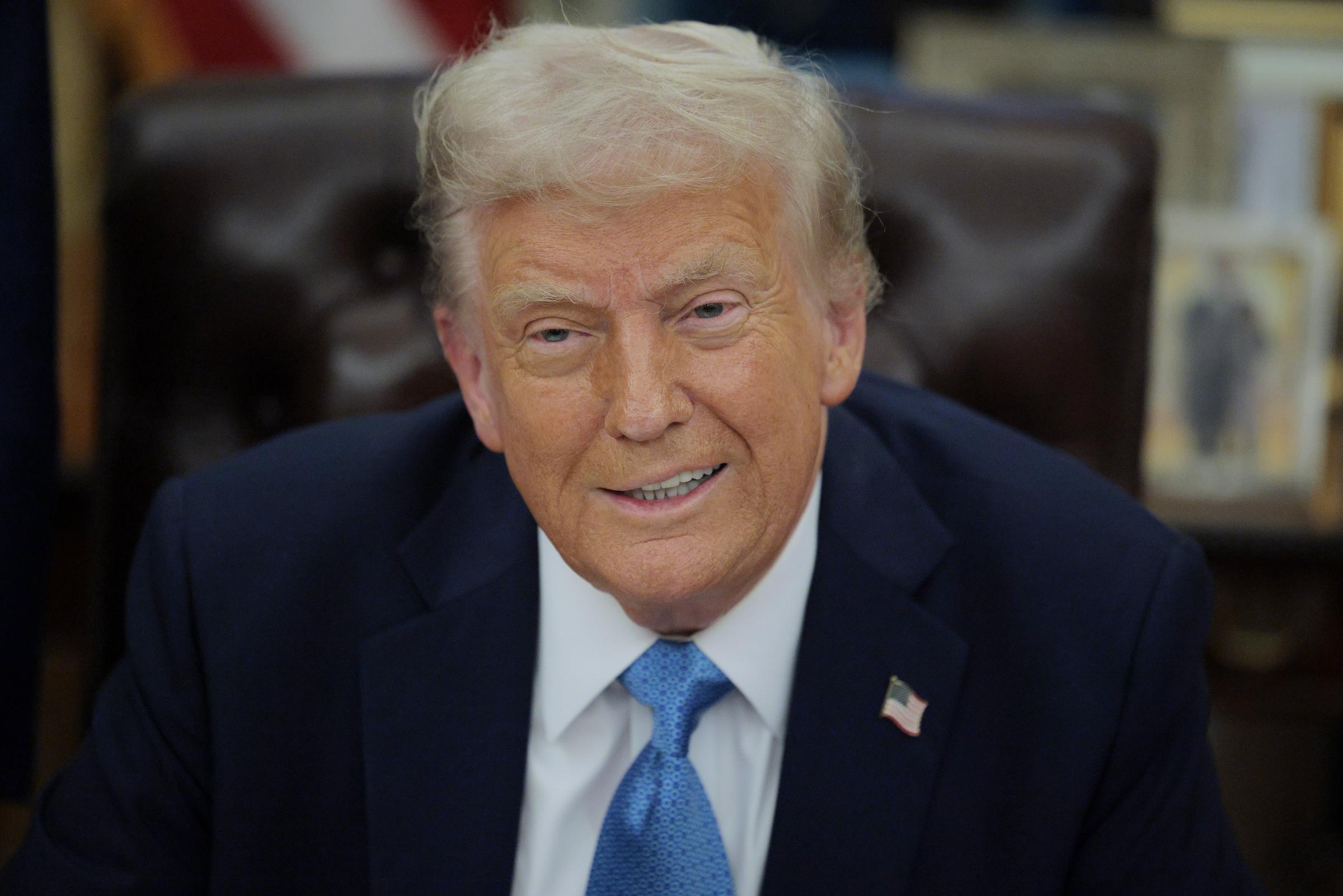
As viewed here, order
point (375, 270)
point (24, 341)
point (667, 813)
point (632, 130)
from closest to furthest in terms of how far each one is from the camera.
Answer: point (632, 130) → point (667, 813) → point (24, 341) → point (375, 270)

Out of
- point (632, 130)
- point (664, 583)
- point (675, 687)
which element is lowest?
point (675, 687)

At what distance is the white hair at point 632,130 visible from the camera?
3.81 ft

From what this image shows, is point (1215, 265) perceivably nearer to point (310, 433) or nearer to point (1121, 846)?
point (1121, 846)

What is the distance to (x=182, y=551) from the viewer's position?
1.47 metres

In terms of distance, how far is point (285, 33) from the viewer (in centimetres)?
261

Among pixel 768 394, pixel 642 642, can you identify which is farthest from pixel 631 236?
pixel 642 642

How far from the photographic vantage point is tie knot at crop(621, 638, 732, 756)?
1367 millimetres

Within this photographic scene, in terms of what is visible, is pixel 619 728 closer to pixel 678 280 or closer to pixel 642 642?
pixel 642 642

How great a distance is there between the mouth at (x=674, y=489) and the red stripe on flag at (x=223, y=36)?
1.68 metres

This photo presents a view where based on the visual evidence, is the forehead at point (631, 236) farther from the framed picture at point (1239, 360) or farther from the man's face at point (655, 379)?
the framed picture at point (1239, 360)

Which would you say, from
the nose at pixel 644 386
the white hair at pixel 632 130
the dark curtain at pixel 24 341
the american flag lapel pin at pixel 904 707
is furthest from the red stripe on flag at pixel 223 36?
the american flag lapel pin at pixel 904 707

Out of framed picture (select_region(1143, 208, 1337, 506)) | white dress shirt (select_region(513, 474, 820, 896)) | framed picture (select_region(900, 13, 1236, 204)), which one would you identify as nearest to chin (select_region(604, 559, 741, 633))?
white dress shirt (select_region(513, 474, 820, 896))

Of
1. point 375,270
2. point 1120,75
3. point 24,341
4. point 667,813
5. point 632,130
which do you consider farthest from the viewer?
point 1120,75

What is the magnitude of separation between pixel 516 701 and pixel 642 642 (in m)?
0.14
